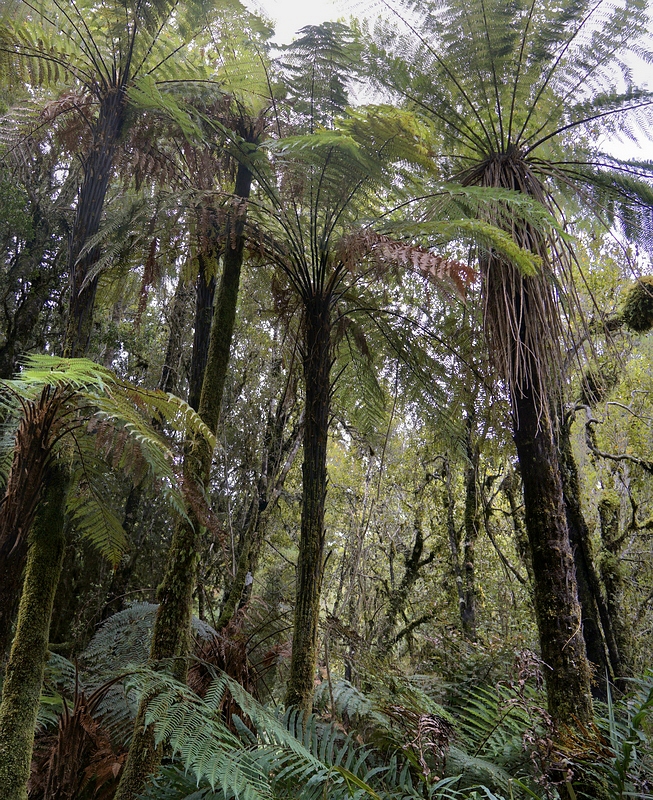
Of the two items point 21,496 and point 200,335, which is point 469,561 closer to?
→ point 200,335

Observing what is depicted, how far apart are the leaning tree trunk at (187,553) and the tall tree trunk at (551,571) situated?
1.36 metres

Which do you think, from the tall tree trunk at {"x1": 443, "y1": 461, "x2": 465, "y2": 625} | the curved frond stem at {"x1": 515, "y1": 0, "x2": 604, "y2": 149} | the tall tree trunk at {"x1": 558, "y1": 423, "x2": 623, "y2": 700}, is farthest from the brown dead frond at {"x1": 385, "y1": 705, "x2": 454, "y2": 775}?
the tall tree trunk at {"x1": 443, "y1": 461, "x2": 465, "y2": 625}

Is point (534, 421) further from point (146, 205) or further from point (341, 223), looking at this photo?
point (146, 205)

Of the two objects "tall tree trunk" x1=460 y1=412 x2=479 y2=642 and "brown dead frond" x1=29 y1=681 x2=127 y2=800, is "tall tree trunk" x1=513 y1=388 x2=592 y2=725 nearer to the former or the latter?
"brown dead frond" x1=29 y1=681 x2=127 y2=800

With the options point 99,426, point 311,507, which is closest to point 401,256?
point 311,507

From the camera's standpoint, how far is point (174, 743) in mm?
1391

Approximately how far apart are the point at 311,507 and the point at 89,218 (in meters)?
1.48

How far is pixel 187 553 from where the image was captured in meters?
2.00

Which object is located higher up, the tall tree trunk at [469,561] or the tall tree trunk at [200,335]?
the tall tree trunk at [200,335]

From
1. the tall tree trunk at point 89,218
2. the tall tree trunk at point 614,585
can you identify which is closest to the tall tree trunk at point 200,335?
the tall tree trunk at point 89,218

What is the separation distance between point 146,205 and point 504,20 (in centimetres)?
199

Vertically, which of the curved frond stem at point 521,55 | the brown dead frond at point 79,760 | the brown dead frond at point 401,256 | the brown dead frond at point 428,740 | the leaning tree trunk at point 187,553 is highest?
the curved frond stem at point 521,55

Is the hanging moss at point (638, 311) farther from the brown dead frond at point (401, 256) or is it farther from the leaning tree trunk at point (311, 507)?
the leaning tree trunk at point (311, 507)

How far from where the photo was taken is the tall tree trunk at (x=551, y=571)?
2002 mm
